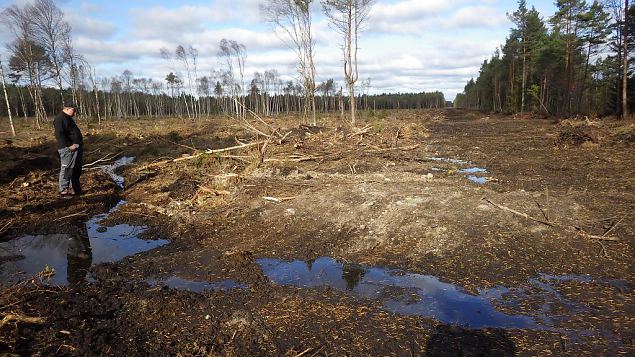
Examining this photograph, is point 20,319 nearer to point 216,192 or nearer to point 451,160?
point 216,192

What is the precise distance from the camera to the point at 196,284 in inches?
188

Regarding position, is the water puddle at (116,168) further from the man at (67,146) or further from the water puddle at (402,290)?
the water puddle at (402,290)

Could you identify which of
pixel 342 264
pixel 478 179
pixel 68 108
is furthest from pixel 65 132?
pixel 478 179

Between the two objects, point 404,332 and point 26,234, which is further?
point 26,234

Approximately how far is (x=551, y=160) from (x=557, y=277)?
31.3ft

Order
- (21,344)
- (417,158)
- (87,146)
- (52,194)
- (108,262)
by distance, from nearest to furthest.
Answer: (21,344) < (108,262) < (52,194) < (417,158) < (87,146)

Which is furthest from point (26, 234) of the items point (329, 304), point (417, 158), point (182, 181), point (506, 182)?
point (417, 158)

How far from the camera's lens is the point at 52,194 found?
8.96 m

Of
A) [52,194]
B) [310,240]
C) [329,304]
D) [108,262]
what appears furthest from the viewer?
[52,194]

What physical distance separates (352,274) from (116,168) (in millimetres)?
12787

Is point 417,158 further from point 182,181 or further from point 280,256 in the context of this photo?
point 280,256

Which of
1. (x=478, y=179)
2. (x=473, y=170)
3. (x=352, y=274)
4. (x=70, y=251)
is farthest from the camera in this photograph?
(x=473, y=170)

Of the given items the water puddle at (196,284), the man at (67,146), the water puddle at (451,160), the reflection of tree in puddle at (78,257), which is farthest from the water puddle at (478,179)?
the man at (67,146)

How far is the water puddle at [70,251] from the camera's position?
5.19 m
